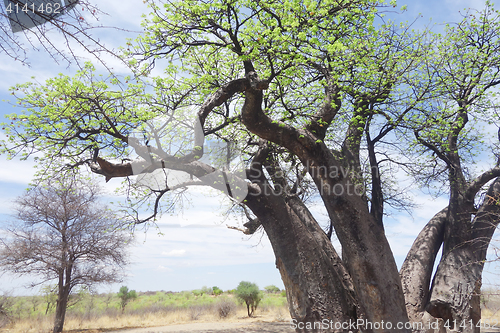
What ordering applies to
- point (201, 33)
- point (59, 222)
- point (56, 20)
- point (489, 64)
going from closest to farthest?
point (56, 20) < point (201, 33) < point (489, 64) < point (59, 222)

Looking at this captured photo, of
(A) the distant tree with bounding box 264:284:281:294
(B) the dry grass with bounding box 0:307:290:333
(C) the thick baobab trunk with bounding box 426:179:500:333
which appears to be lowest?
(B) the dry grass with bounding box 0:307:290:333

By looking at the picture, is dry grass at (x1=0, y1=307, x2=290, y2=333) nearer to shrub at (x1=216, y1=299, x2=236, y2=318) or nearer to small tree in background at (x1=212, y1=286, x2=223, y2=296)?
shrub at (x1=216, y1=299, x2=236, y2=318)

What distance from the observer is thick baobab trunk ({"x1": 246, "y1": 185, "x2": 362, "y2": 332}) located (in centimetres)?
567

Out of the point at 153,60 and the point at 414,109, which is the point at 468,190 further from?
the point at 153,60

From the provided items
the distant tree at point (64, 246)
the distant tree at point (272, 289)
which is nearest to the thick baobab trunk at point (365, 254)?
the distant tree at point (64, 246)

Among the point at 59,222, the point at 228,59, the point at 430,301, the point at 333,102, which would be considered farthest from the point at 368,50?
the point at 59,222

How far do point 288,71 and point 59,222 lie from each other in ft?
35.4

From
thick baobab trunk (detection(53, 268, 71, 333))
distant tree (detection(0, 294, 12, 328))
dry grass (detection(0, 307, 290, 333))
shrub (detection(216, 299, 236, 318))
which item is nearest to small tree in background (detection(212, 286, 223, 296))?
dry grass (detection(0, 307, 290, 333))

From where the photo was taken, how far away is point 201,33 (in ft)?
18.6

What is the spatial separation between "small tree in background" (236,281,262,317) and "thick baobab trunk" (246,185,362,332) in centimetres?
1060

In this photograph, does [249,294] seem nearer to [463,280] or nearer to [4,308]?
[4,308]

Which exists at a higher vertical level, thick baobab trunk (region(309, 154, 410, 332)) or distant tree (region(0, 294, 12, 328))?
thick baobab trunk (region(309, 154, 410, 332))

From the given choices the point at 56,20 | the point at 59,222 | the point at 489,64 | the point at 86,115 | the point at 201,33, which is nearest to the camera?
the point at 56,20

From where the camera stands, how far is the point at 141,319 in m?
15.2
